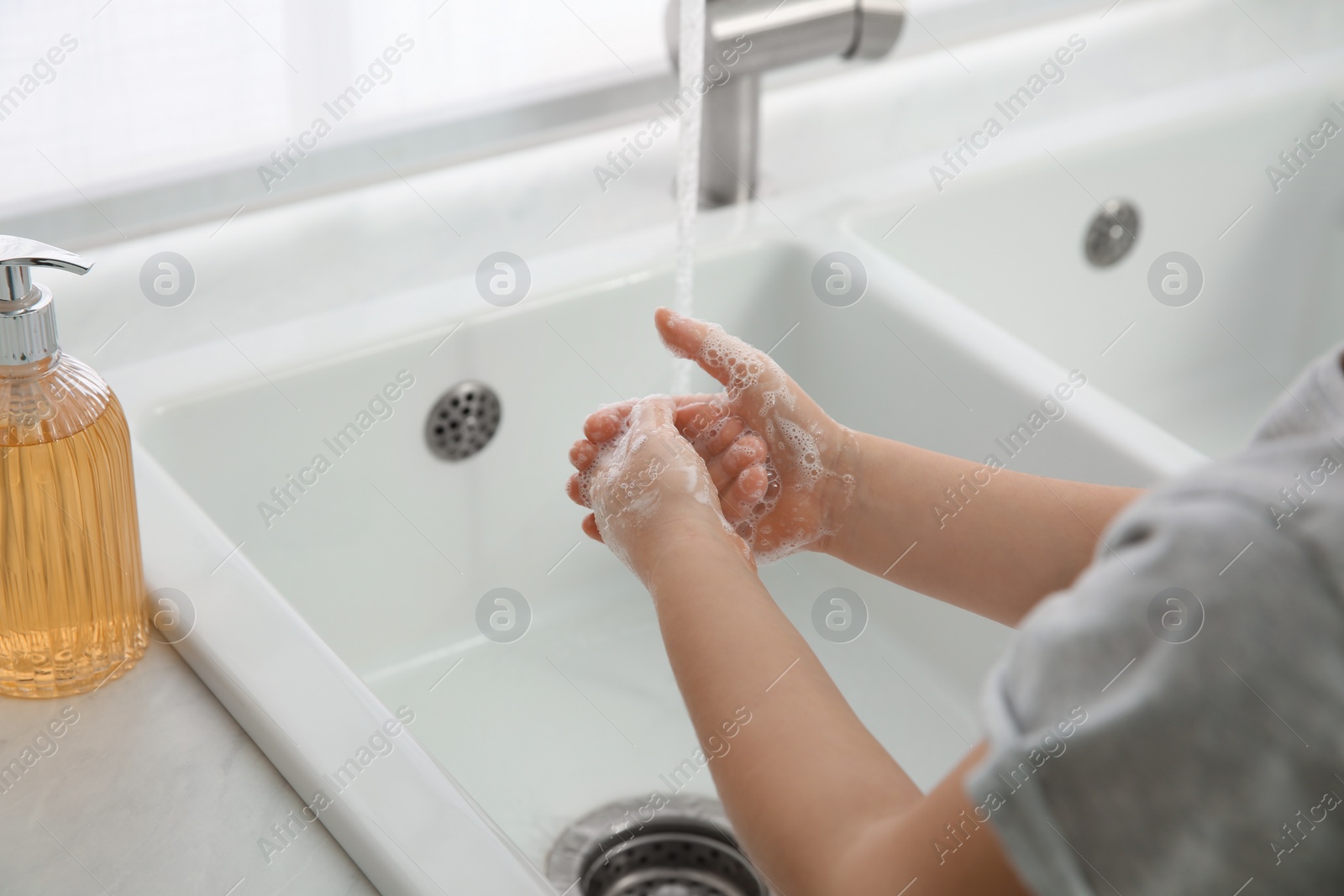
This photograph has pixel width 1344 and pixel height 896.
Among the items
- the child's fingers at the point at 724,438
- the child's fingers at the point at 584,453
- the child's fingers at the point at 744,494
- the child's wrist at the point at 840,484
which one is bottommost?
the child's wrist at the point at 840,484

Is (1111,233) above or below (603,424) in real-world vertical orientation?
below

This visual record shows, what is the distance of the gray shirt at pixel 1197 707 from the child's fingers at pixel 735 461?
0.37m

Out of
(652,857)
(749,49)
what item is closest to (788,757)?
(652,857)

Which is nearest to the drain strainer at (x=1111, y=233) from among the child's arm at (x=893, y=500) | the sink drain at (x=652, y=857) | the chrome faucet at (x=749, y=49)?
the chrome faucet at (x=749, y=49)

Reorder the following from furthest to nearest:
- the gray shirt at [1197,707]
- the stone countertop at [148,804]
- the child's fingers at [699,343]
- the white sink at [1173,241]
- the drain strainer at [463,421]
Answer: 1. the white sink at [1173,241]
2. the drain strainer at [463,421]
3. the child's fingers at [699,343]
4. the stone countertop at [148,804]
5. the gray shirt at [1197,707]

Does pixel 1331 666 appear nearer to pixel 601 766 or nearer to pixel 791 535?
pixel 791 535

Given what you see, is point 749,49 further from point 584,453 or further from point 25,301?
point 25,301

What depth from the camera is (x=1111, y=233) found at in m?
1.07

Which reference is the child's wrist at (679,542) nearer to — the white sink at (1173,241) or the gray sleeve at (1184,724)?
the gray sleeve at (1184,724)

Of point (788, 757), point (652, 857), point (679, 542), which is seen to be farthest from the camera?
point (652, 857)

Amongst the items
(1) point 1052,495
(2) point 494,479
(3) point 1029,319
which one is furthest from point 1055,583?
(3) point 1029,319

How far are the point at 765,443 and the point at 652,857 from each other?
0.27 m

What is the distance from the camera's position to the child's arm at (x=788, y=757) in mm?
361

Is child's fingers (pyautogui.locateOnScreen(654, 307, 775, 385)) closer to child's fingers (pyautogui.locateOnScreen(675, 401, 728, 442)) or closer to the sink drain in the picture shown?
child's fingers (pyautogui.locateOnScreen(675, 401, 728, 442))
